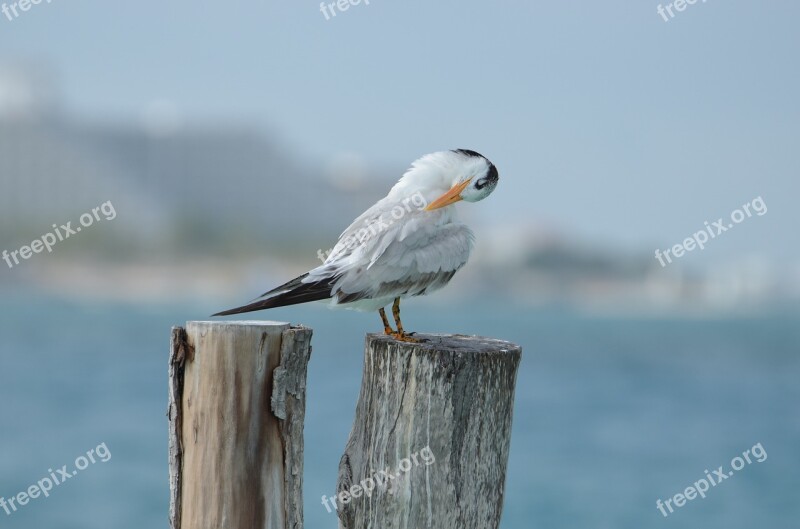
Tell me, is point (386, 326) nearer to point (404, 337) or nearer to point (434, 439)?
point (404, 337)

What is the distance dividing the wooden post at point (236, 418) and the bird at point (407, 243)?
56 cm

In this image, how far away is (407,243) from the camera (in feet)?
16.0

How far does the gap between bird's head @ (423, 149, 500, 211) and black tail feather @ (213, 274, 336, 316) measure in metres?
0.81

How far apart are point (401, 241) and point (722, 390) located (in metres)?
32.8

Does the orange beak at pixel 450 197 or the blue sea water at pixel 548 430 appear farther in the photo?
the blue sea water at pixel 548 430

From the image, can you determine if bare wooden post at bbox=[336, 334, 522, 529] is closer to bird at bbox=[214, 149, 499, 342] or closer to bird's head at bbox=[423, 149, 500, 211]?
bird at bbox=[214, 149, 499, 342]

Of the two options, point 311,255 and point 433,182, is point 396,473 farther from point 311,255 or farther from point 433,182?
point 311,255

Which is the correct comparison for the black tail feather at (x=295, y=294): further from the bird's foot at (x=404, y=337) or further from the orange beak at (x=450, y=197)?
the orange beak at (x=450, y=197)

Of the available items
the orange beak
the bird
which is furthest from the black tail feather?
the orange beak

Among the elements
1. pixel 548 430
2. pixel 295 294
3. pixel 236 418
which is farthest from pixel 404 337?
pixel 548 430

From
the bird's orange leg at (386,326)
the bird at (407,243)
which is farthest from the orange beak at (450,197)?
the bird's orange leg at (386,326)

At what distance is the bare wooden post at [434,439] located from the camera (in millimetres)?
3934

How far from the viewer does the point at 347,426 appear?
22.1 m

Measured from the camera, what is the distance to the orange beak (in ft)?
16.5
